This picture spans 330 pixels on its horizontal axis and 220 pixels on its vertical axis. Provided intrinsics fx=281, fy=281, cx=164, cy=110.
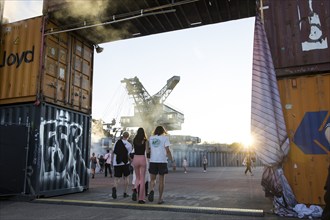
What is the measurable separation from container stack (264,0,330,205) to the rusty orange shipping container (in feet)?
20.2

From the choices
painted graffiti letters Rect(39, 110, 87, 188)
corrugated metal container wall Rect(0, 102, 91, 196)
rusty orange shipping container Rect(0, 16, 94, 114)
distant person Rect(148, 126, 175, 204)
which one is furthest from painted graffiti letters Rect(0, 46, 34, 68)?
distant person Rect(148, 126, 175, 204)

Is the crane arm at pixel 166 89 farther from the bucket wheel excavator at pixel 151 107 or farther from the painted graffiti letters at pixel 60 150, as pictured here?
the painted graffiti letters at pixel 60 150

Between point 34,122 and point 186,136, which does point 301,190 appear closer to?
point 34,122

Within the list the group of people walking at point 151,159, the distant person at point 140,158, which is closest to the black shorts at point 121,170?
the group of people walking at point 151,159

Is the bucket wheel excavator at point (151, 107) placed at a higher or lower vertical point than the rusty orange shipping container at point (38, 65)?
higher

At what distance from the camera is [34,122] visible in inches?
314

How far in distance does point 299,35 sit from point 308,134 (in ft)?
7.01

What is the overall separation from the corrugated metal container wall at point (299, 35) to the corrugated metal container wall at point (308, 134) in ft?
0.95

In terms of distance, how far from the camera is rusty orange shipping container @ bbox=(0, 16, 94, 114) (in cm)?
822

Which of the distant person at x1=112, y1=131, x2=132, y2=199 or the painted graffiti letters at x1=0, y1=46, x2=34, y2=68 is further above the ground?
the painted graffiti letters at x1=0, y1=46, x2=34, y2=68

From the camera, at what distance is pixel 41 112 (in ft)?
26.0

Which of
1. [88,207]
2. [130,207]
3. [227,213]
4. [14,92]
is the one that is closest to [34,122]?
[14,92]

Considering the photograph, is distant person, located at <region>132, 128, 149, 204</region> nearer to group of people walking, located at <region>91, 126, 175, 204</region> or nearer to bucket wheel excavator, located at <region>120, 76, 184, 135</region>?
group of people walking, located at <region>91, 126, 175, 204</region>

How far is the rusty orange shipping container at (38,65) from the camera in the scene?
8219mm
